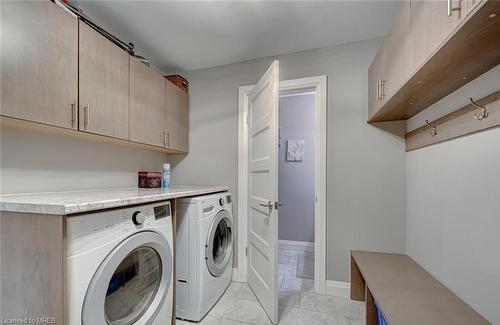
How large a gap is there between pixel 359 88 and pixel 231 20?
125 centimetres

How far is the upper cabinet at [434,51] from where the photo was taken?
0.72 m

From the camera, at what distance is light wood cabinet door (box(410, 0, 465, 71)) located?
0.75m

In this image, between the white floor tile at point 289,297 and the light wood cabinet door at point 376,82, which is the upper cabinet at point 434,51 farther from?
the white floor tile at point 289,297

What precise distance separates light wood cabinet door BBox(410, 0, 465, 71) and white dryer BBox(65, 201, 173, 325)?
1543mm

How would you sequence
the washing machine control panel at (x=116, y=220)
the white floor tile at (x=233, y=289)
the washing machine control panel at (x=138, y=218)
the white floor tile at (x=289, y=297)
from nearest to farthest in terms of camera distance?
the washing machine control panel at (x=116, y=220) → the washing machine control panel at (x=138, y=218) → the white floor tile at (x=289, y=297) → the white floor tile at (x=233, y=289)

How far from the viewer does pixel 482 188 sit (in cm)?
105

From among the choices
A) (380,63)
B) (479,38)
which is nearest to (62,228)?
(479,38)

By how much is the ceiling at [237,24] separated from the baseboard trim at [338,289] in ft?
7.25

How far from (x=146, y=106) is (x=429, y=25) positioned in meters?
1.89

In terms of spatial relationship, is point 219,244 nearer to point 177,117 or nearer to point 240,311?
point 240,311

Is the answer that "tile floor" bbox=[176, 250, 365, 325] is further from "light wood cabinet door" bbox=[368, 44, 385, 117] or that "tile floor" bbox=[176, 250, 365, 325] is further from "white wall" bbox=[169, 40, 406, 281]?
"light wood cabinet door" bbox=[368, 44, 385, 117]

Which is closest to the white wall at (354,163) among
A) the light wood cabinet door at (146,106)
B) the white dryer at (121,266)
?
the light wood cabinet door at (146,106)

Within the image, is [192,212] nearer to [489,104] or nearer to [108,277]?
[108,277]

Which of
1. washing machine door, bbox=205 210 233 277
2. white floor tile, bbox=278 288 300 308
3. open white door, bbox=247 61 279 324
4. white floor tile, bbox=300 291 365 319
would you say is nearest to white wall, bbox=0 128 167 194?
washing machine door, bbox=205 210 233 277
